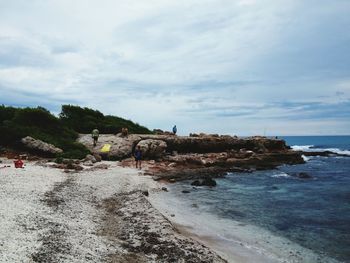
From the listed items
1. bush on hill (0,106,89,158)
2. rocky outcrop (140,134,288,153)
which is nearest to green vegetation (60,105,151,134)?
bush on hill (0,106,89,158)

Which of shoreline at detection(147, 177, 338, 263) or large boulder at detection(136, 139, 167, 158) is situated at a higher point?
large boulder at detection(136, 139, 167, 158)

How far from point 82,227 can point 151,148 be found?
101 ft

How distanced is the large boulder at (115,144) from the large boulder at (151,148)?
66.5 inches

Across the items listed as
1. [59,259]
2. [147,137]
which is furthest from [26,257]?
[147,137]

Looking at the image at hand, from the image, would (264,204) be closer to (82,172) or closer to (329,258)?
(329,258)

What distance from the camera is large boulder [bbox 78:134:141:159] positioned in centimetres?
4338

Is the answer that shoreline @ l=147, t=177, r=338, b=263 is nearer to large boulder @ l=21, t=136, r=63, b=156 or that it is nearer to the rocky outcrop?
large boulder @ l=21, t=136, r=63, b=156

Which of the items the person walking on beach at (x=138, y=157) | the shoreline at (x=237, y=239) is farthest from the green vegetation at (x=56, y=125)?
the shoreline at (x=237, y=239)

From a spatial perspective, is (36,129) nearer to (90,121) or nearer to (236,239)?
(90,121)

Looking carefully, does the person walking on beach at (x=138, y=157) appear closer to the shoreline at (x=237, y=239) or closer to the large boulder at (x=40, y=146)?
the large boulder at (x=40, y=146)

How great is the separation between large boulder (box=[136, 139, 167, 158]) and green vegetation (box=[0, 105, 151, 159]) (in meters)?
6.66

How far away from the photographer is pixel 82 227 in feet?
46.2

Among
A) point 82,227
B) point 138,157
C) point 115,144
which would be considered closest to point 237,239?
point 82,227

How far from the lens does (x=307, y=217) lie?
21.2m
